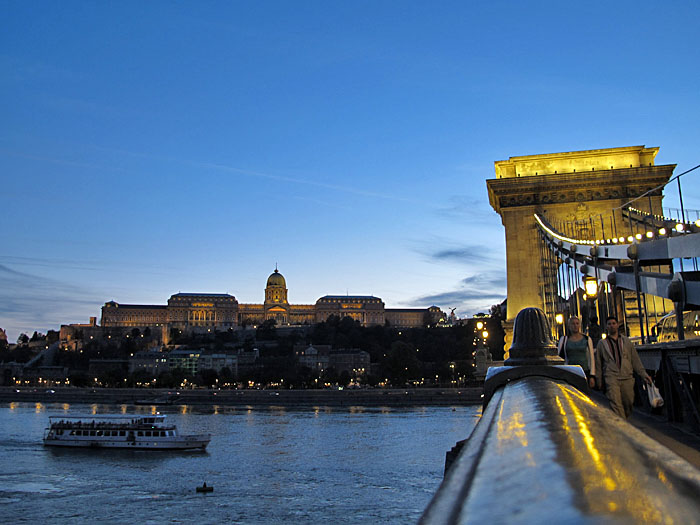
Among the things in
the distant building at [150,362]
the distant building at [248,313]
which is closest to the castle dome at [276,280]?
the distant building at [248,313]

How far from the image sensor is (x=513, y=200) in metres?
25.8

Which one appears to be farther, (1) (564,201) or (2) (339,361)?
(2) (339,361)

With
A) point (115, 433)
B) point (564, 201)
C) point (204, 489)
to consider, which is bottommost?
point (204, 489)

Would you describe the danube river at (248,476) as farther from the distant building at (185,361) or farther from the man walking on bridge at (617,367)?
the distant building at (185,361)

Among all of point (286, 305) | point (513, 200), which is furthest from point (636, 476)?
point (286, 305)

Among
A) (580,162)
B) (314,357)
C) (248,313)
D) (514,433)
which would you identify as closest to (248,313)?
(248,313)

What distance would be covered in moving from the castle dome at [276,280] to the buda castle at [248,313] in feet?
4.54

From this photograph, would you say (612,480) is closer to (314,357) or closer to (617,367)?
(617,367)

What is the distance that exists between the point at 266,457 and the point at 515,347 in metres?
26.4

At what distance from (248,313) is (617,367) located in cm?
13351

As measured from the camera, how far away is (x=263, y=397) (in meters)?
62.8

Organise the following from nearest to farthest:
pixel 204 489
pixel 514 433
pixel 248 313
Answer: pixel 514 433, pixel 204 489, pixel 248 313

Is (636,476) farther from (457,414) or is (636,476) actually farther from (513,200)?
(457,414)

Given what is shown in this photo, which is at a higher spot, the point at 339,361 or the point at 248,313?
the point at 248,313
